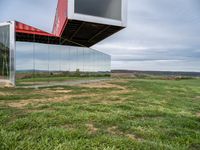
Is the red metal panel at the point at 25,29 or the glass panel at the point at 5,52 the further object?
the red metal panel at the point at 25,29

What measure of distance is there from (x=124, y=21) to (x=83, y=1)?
459 centimetres

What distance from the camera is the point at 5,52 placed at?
1321 cm

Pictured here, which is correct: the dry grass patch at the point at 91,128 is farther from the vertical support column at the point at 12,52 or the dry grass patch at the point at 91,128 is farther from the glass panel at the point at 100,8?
the glass panel at the point at 100,8

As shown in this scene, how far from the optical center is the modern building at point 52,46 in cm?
1311

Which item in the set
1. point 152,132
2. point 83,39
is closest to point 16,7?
point 83,39

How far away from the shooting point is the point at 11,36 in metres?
12.7

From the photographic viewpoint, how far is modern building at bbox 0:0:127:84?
13109 millimetres

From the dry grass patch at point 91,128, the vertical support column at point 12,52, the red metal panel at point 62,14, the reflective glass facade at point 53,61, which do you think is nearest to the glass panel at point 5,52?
the vertical support column at point 12,52

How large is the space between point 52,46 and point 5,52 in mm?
4254

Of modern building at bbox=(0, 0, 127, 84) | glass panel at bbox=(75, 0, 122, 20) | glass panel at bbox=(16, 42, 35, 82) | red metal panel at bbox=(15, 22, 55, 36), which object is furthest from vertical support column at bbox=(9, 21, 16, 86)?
glass panel at bbox=(75, 0, 122, 20)

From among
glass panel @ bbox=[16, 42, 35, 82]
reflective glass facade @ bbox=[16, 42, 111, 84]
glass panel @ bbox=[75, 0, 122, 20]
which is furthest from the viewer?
glass panel @ bbox=[75, 0, 122, 20]

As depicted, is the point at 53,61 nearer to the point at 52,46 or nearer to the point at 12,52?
the point at 52,46

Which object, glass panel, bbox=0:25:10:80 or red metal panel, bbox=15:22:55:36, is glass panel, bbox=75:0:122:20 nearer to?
red metal panel, bbox=15:22:55:36

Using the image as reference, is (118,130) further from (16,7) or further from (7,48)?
(16,7)
